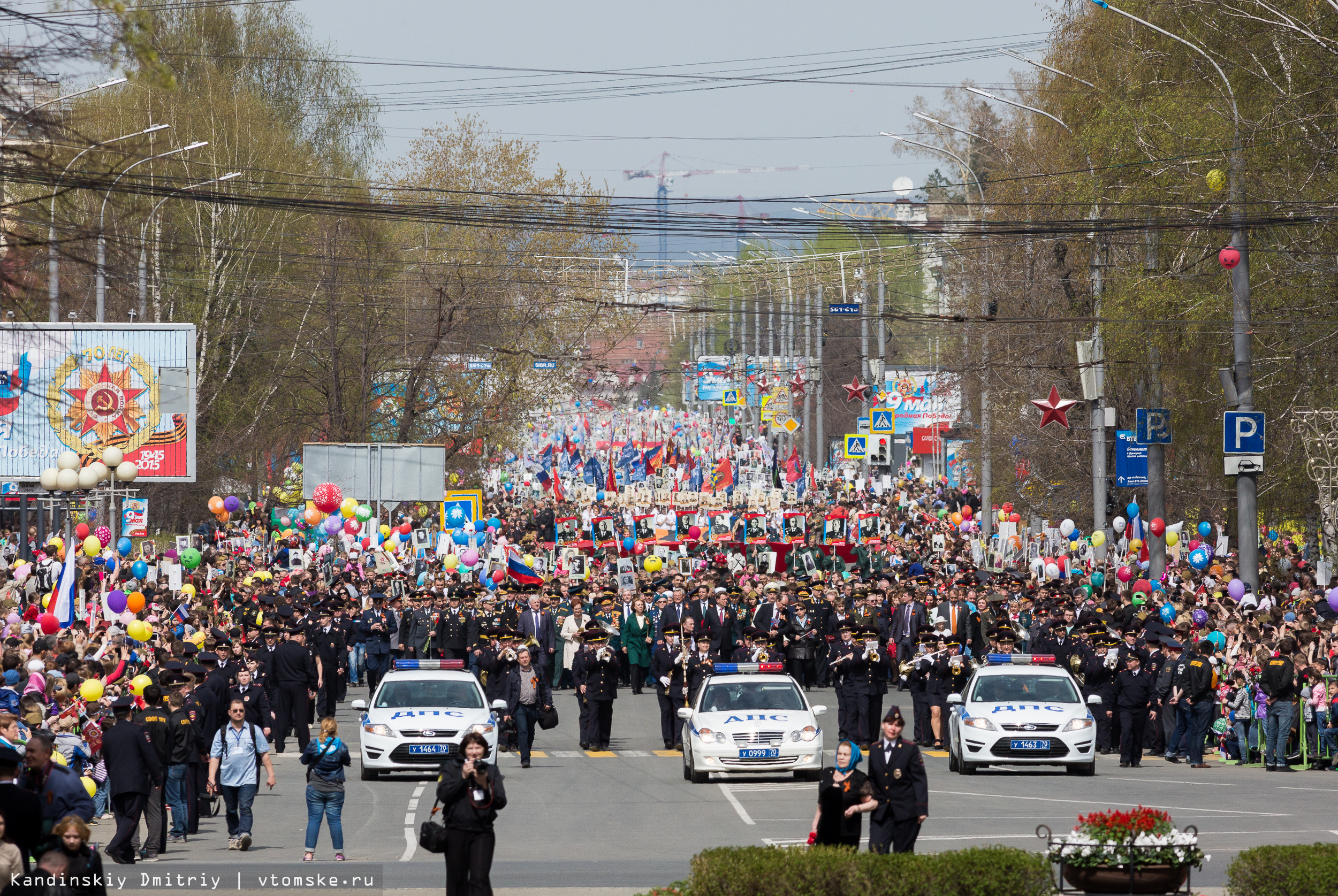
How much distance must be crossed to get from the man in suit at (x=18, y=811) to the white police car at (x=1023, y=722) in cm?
1288

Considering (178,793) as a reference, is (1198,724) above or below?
below

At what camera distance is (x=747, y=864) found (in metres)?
11.6

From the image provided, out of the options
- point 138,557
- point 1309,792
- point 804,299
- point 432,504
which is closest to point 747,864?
point 1309,792

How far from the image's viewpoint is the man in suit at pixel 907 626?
2752 cm

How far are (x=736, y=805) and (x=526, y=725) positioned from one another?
16.5 ft

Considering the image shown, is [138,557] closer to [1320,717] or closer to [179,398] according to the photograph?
[179,398]

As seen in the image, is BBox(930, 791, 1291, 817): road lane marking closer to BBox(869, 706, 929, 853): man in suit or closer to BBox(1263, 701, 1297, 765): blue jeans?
BBox(1263, 701, 1297, 765): blue jeans

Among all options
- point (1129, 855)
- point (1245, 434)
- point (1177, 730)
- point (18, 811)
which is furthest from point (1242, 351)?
point (18, 811)

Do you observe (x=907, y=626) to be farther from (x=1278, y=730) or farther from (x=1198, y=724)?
(x=1278, y=730)

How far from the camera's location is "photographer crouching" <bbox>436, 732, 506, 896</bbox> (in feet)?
40.6

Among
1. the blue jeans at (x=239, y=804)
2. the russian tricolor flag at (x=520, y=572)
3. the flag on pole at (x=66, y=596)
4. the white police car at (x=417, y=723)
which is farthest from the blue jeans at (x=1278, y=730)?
the russian tricolor flag at (x=520, y=572)

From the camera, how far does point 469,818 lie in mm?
12430

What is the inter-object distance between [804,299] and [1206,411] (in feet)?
197

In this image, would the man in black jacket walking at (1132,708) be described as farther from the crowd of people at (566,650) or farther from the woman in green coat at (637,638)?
the woman in green coat at (637,638)
